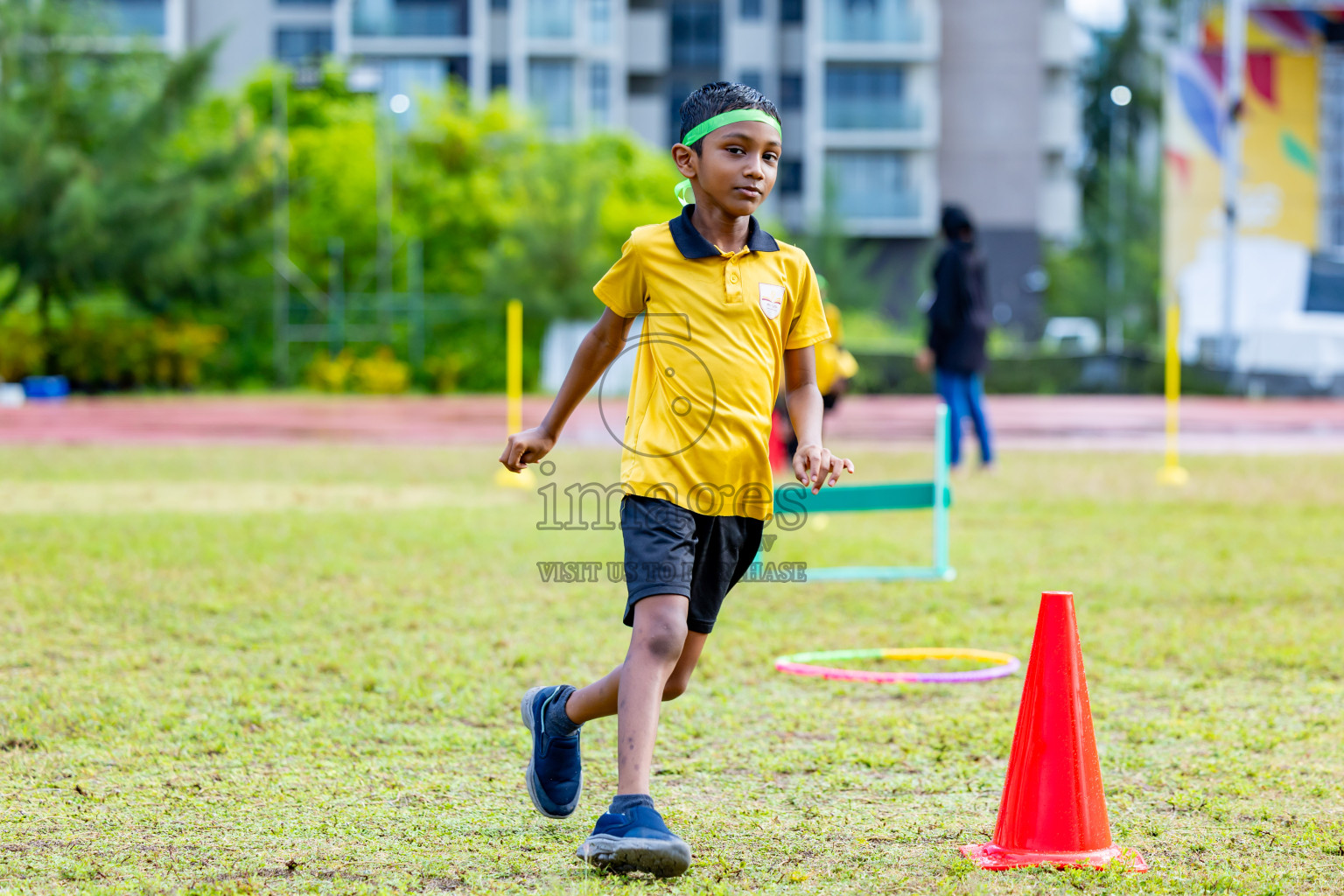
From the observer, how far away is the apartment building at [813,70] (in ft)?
160

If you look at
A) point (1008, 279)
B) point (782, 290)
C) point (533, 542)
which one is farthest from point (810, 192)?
point (782, 290)

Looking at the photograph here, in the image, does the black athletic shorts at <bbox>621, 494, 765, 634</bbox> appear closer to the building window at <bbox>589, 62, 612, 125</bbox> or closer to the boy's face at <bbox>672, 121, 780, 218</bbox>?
the boy's face at <bbox>672, 121, 780, 218</bbox>

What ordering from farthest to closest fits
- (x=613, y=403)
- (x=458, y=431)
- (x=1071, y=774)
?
(x=613, y=403), (x=458, y=431), (x=1071, y=774)

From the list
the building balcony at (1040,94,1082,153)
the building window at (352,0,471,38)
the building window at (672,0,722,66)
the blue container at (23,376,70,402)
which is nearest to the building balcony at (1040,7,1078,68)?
the building balcony at (1040,94,1082,153)

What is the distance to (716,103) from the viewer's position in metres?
3.64

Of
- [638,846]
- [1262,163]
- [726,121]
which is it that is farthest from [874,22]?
[638,846]

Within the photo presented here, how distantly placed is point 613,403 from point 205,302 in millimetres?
9765

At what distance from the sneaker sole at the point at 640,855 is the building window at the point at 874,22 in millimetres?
49490

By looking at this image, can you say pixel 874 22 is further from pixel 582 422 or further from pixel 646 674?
pixel 646 674

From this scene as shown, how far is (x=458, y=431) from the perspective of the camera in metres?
20.7

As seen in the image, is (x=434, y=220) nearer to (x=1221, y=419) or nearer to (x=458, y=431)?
(x=458, y=431)

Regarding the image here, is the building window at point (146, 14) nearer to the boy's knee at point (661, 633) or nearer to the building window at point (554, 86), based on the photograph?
the building window at point (554, 86)

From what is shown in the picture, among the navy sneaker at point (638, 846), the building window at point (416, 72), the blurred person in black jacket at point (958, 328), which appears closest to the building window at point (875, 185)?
the building window at point (416, 72)

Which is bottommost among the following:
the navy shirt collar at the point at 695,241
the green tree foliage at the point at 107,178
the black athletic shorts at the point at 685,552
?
the black athletic shorts at the point at 685,552
